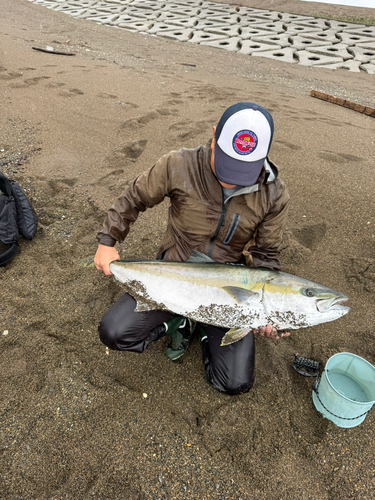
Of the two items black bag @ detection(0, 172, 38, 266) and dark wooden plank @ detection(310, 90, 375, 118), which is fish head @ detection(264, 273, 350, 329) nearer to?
black bag @ detection(0, 172, 38, 266)

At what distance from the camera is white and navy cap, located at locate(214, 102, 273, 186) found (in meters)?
1.94

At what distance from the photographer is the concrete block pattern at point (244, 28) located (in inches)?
459

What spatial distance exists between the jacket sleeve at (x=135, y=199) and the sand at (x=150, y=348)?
2.59 feet

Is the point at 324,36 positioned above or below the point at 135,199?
above

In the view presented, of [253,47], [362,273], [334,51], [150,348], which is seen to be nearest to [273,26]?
[253,47]

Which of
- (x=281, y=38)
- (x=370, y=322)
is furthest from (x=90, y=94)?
(x=281, y=38)

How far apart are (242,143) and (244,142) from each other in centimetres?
1

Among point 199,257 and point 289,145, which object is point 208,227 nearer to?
point 199,257

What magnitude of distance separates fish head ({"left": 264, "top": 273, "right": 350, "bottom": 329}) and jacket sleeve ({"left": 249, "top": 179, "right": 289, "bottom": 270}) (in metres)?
0.35

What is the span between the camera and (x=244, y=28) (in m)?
13.7

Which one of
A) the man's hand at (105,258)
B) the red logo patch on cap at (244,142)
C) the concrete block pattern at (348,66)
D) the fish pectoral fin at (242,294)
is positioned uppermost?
the red logo patch on cap at (244,142)

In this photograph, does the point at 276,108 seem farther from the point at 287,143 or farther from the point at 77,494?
the point at 77,494

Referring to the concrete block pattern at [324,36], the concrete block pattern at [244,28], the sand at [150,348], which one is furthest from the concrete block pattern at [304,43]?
the sand at [150,348]

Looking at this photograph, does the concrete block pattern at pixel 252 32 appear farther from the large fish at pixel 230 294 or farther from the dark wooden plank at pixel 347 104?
the large fish at pixel 230 294
